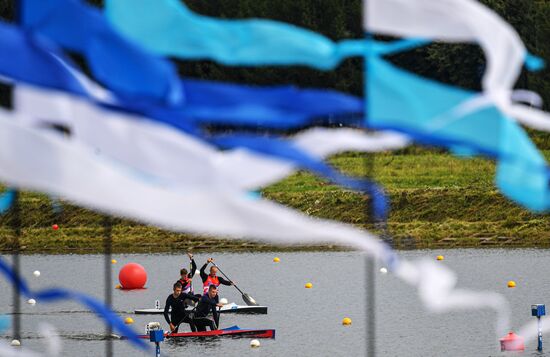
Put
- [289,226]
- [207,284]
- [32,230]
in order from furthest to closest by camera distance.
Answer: [32,230] → [207,284] → [289,226]

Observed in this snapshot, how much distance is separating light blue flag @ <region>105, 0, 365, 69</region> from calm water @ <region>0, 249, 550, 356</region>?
1669 cm

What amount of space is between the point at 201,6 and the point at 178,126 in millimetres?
56370

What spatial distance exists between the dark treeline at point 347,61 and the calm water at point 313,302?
15.8 meters

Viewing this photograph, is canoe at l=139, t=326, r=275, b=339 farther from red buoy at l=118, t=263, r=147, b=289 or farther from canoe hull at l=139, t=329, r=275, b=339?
red buoy at l=118, t=263, r=147, b=289

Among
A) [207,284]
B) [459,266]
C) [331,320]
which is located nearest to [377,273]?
[459,266]

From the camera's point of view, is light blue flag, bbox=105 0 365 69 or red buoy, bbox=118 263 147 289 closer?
light blue flag, bbox=105 0 365 69

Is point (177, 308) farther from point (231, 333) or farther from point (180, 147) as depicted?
point (180, 147)

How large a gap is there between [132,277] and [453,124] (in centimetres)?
2638

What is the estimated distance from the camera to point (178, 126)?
570 centimetres

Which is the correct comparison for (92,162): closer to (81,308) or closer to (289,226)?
(289,226)

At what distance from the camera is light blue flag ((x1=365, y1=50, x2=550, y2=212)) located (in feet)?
17.8

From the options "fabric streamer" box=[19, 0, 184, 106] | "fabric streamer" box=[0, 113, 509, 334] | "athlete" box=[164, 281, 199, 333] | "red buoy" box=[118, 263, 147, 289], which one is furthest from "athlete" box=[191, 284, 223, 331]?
"fabric streamer" box=[0, 113, 509, 334]

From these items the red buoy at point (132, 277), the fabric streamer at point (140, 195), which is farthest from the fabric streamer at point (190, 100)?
the red buoy at point (132, 277)

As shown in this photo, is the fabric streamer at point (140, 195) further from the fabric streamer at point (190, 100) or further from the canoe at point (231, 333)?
the canoe at point (231, 333)
